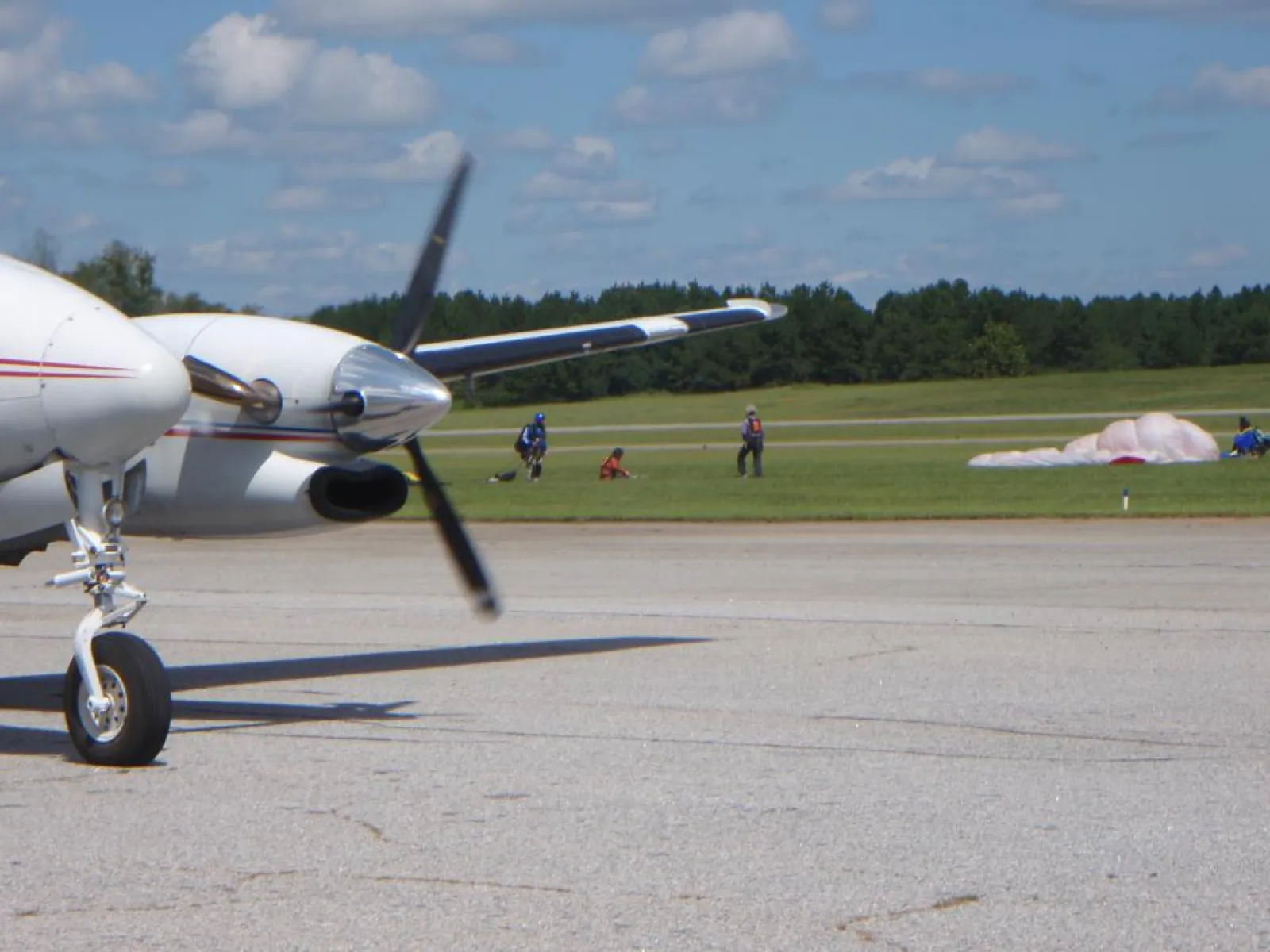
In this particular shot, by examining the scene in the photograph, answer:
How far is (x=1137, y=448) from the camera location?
43.7m

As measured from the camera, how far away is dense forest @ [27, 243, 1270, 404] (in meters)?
120

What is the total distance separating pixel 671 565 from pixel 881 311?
11281cm

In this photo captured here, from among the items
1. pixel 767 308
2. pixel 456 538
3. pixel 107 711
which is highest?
pixel 767 308

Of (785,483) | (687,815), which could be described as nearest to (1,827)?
(687,815)

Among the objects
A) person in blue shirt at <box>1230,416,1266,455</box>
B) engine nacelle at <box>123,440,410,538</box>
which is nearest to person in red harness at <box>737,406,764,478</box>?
person in blue shirt at <box>1230,416,1266,455</box>

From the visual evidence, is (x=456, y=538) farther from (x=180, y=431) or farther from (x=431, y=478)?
(x=180, y=431)

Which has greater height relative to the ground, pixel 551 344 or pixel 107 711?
pixel 551 344

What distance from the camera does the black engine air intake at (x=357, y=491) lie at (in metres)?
11.4

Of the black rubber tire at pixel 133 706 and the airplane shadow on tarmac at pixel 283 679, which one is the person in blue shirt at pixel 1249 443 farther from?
the black rubber tire at pixel 133 706

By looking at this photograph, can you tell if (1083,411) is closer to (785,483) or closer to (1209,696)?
(785,483)

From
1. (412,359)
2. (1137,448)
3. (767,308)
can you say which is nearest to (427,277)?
(412,359)

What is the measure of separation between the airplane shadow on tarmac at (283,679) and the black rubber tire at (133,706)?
571 millimetres

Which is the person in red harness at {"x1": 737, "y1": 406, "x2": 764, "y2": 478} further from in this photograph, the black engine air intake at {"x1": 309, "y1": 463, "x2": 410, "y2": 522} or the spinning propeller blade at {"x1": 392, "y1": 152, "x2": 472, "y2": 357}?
the black engine air intake at {"x1": 309, "y1": 463, "x2": 410, "y2": 522}

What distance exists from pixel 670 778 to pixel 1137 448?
36.8 metres
